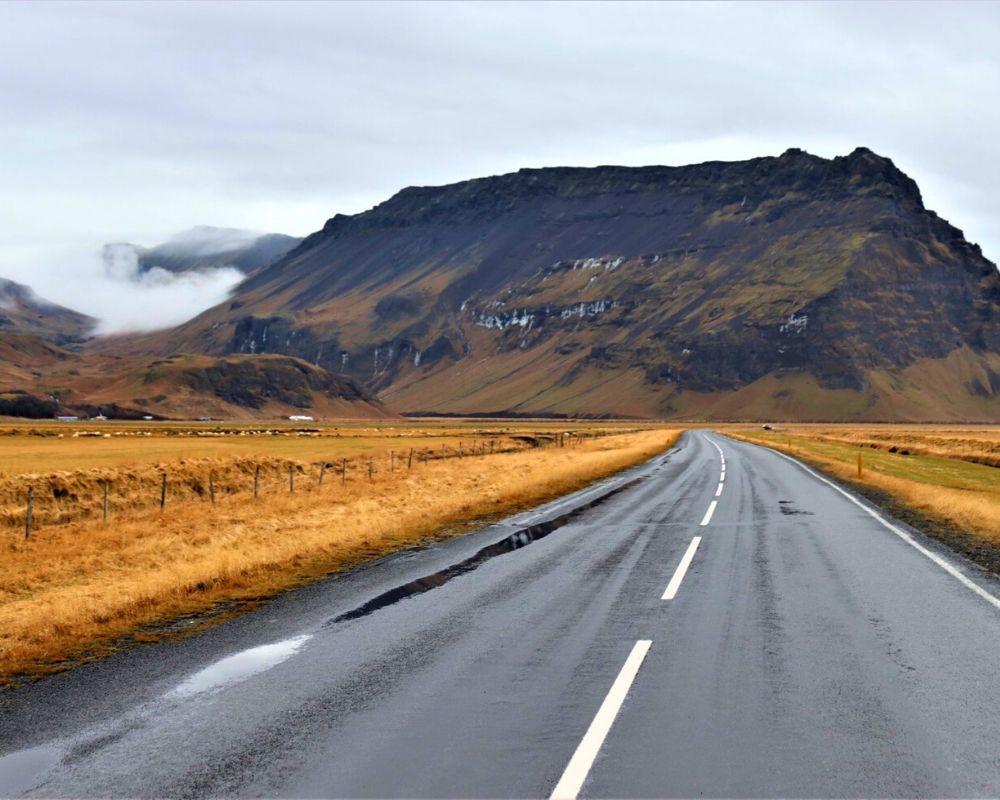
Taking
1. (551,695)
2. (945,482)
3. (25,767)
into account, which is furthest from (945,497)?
(25,767)

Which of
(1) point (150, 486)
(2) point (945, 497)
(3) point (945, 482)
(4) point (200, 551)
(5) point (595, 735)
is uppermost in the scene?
(2) point (945, 497)

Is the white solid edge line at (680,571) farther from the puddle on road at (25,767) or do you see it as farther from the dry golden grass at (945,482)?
the puddle on road at (25,767)

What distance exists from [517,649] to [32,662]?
16.5 ft

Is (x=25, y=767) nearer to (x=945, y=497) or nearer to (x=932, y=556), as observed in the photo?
(x=932, y=556)

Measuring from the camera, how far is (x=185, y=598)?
12.6 meters

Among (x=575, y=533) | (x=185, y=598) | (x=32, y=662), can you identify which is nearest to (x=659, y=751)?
(x=32, y=662)

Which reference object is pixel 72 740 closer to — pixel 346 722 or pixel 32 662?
pixel 346 722

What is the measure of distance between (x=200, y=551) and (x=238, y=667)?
9.53m

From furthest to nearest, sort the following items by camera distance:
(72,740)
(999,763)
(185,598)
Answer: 1. (185,598)
2. (72,740)
3. (999,763)

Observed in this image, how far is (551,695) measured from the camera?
783 centimetres

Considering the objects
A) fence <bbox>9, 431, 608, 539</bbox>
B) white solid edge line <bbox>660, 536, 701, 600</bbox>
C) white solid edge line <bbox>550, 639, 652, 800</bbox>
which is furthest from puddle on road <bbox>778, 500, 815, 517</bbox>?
fence <bbox>9, 431, 608, 539</bbox>

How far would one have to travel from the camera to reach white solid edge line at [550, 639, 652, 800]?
591cm

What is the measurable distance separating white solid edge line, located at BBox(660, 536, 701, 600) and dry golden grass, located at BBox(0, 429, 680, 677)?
5.56 meters

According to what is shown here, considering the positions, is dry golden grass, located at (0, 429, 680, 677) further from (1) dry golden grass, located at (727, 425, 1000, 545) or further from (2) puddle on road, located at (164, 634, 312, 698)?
(1) dry golden grass, located at (727, 425, 1000, 545)
